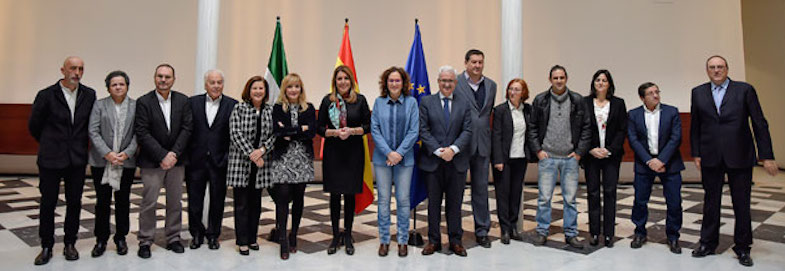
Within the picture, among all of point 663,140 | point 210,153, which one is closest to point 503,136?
point 663,140

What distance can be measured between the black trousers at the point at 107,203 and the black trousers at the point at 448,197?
7.17 ft

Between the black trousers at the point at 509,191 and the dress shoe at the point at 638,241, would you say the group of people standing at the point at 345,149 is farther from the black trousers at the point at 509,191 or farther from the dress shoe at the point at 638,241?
the black trousers at the point at 509,191

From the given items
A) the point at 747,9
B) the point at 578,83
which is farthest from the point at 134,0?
the point at 747,9

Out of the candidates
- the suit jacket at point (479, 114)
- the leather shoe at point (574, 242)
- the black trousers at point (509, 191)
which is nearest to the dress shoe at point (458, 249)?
the black trousers at point (509, 191)

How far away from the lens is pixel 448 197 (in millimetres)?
3535

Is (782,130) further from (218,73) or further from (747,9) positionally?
(218,73)

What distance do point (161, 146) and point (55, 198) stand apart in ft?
2.42

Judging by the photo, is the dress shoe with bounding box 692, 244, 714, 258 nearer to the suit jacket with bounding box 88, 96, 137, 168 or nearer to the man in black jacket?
the man in black jacket

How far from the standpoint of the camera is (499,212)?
157 inches

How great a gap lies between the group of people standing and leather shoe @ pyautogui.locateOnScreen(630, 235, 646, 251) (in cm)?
2

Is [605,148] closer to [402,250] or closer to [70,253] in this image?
[402,250]

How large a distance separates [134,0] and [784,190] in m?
11.3

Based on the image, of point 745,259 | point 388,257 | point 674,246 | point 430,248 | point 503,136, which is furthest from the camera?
point 503,136

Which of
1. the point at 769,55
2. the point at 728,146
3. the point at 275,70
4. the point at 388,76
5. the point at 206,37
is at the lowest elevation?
the point at 728,146
